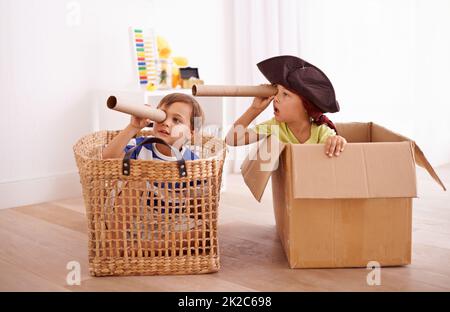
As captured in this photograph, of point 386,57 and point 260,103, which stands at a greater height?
point 386,57

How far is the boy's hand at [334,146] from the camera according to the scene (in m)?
1.53

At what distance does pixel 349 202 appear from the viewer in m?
1.57

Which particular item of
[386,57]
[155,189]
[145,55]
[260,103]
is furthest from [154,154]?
[386,57]

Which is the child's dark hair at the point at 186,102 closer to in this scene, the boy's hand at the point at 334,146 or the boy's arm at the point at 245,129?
the boy's arm at the point at 245,129

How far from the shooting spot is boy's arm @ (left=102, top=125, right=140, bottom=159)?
157 cm

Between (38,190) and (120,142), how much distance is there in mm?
950

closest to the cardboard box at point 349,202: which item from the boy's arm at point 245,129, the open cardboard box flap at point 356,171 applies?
the open cardboard box flap at point 356,171

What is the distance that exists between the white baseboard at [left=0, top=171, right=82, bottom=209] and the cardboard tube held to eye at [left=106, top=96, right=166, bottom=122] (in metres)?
0.95

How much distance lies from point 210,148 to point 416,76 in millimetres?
1621

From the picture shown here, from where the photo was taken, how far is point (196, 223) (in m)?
1.54

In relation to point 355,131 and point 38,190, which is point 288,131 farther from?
point 38,190

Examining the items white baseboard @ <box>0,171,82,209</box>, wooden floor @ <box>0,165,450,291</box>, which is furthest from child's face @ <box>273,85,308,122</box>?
white baseboard @ <box>0,171,82,209</box>

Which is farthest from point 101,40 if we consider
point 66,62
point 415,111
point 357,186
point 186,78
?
point 415,111
